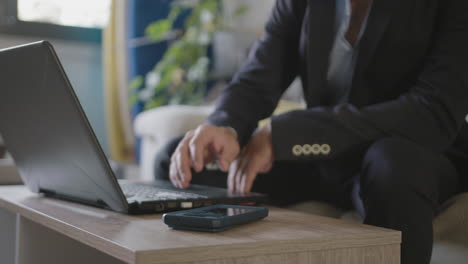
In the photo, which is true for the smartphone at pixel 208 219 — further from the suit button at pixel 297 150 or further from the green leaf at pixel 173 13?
the green leaf at pixel 173 13

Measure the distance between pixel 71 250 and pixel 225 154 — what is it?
316 mm

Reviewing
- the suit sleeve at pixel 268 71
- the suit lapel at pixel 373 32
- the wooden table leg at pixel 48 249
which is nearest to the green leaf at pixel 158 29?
the suit sleeve at pixel 268 71

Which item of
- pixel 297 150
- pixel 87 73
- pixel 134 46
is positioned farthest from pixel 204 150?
pixel 87 73

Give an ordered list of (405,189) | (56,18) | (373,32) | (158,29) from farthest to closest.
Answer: (56,18), (158,29), (373,32), (405,189)

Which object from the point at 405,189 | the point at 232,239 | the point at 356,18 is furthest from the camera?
the point at 356,18

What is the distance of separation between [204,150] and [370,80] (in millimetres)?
369

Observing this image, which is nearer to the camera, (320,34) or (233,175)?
(233,175)

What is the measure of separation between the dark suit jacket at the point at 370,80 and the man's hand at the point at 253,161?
22 mm

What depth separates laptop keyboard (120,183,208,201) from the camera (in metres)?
0.79

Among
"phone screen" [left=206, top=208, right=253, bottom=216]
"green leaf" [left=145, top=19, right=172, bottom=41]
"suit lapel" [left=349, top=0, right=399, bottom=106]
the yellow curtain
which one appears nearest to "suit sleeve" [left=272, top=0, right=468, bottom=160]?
"suit lapel" [left=349, top=0, right=399, bottom=106]

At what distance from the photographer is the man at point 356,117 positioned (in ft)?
2.64

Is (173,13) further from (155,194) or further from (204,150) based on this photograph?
(155,194)

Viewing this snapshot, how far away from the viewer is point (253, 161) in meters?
0.97

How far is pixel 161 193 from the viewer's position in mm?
848
